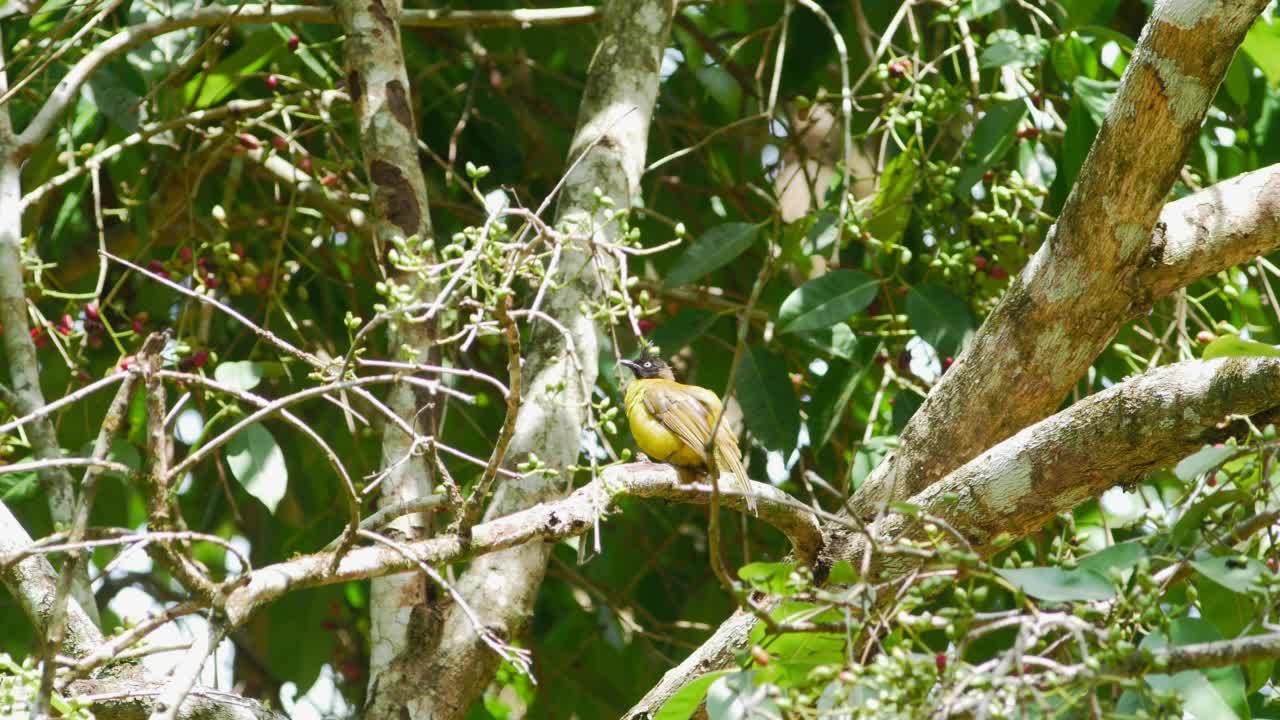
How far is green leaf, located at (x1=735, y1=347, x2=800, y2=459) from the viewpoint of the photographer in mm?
4375

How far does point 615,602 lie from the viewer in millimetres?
5406

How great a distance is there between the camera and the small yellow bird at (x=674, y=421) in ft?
14.7

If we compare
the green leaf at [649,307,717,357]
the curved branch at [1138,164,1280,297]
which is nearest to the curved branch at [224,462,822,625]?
the green leaf at [649,307,717,357]

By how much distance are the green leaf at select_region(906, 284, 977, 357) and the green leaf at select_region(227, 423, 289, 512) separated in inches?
76.9

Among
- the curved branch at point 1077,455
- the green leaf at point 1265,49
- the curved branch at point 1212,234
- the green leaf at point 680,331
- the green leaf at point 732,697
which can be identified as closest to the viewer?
the green leaf at point 732,697

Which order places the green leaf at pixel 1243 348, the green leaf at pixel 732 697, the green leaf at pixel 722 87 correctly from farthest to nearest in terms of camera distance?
the green leaf at pixel 722 87 < the green leaf at pixel 1243 348 < the green leaf at pixel 732 697

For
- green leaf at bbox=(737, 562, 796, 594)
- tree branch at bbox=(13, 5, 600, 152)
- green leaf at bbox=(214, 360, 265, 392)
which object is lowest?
green leaf at bbox=(214, 360, 265, 392)

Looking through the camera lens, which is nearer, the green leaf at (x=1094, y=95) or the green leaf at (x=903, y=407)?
the green leaf at (x=1094, y=95)

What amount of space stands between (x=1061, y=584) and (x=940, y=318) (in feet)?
6.68

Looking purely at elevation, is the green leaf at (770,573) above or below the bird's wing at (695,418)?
above

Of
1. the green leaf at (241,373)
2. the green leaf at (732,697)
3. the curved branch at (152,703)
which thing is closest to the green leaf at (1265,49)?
the green leaf at (732,697)

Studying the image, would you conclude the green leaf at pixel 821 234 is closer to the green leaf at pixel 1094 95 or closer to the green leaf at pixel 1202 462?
the green leaf at pixel 1094 95

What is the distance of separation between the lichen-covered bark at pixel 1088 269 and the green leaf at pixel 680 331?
108cm

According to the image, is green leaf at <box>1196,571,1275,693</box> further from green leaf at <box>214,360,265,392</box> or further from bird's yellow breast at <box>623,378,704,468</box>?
green leaf at <box>214,360,265,392</box>
